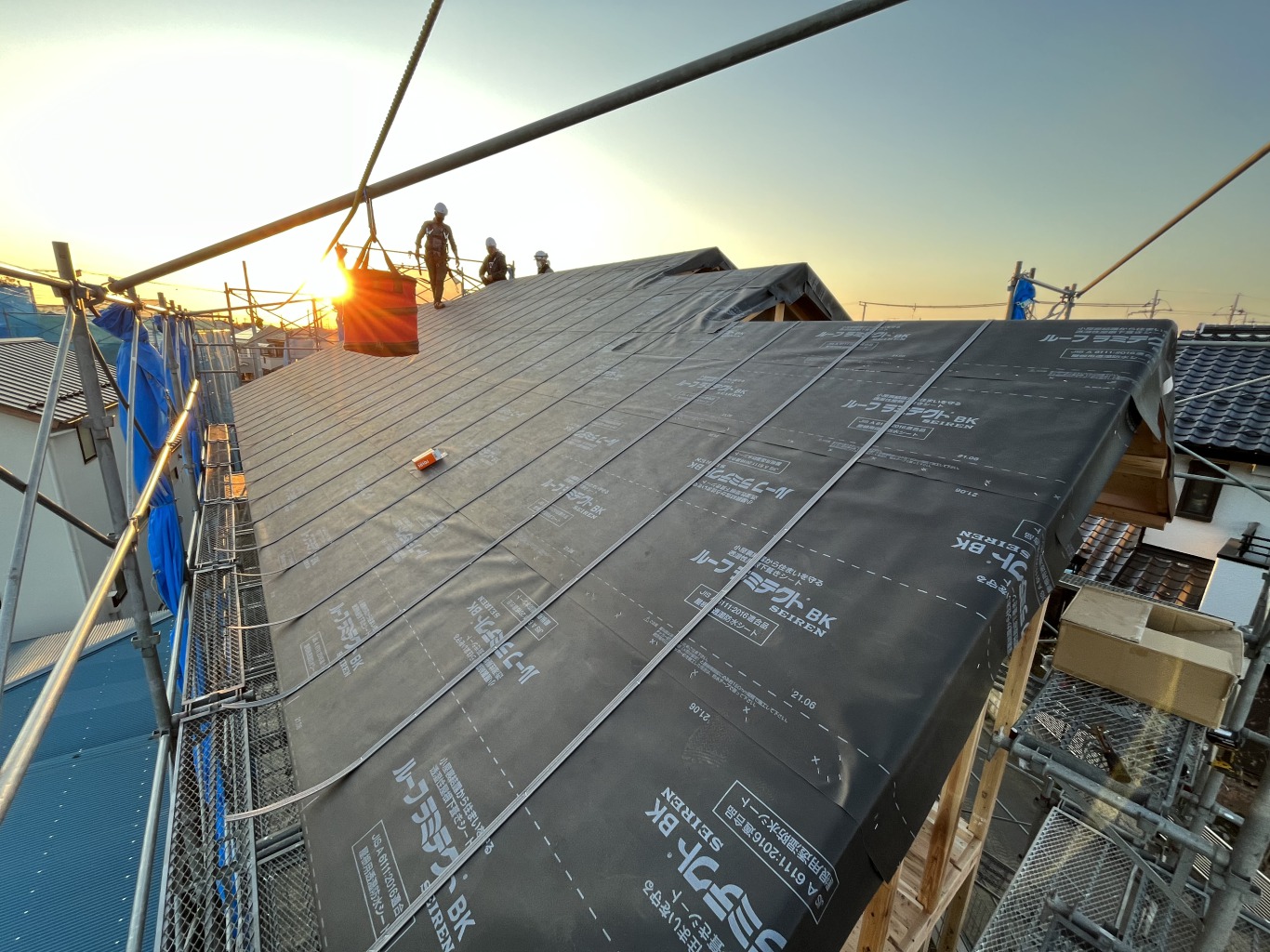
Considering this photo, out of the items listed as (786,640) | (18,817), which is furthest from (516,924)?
(18,817)

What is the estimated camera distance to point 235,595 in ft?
11.7

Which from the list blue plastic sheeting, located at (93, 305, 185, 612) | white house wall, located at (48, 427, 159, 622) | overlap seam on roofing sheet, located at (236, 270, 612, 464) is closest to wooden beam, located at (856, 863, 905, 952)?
overlap seam on roofing sheet, located at (236, 270, 612, 464)

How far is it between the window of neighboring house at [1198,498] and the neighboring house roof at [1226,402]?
55cm

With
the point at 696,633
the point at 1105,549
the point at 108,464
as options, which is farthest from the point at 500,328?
the point at 1105,549

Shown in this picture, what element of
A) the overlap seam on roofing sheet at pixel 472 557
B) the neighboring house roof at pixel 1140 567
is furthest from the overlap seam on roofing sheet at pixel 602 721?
the neighboring house roof at pixel 1140 567

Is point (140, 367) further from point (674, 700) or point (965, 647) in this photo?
point (965, 647)

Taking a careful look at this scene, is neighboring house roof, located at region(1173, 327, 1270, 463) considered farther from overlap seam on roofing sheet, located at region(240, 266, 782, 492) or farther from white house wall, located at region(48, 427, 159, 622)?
white house wall, located at region(48, 427, 159, 622)

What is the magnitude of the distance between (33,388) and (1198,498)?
74.1ft

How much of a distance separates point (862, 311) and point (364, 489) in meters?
9.22

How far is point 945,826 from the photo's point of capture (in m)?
2.49

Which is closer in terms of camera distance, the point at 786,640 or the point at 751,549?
the point at 786,640

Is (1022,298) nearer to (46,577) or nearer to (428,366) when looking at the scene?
(428,366)

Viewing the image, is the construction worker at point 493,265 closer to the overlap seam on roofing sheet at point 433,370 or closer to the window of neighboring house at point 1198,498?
the overlap seam on roofing sheet at point 433,370

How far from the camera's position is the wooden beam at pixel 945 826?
92.7 inches
